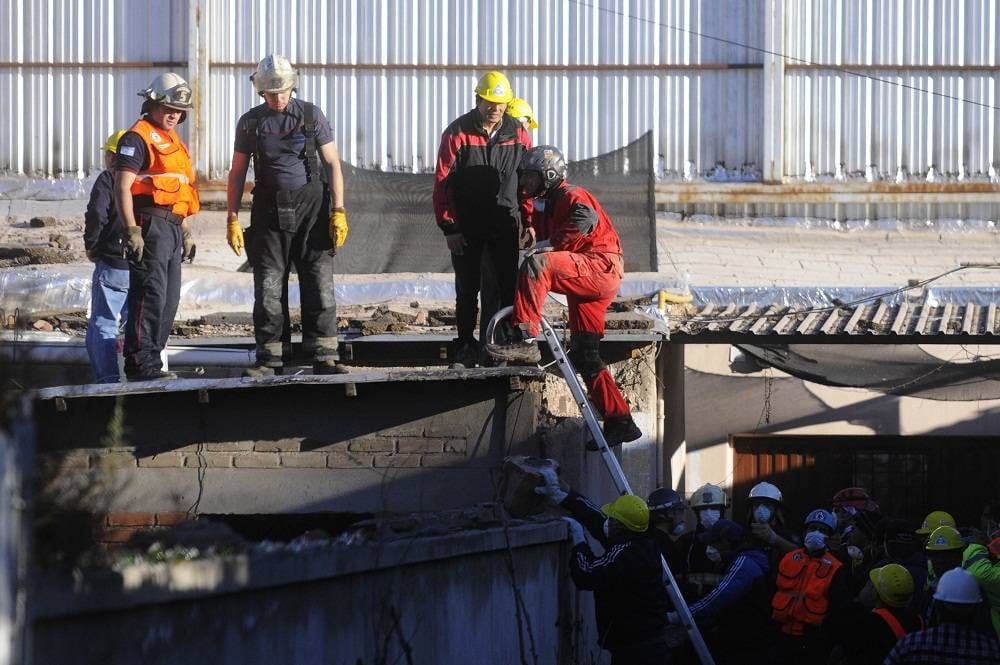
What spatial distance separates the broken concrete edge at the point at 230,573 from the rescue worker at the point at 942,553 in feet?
8.42

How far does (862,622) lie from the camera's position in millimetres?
7195

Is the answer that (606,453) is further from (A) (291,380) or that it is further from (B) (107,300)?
(B) (107,300)

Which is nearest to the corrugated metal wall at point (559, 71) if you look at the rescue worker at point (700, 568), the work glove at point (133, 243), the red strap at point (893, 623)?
the work glove at point (133, 243)

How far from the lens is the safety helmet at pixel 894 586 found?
7129 millimetres

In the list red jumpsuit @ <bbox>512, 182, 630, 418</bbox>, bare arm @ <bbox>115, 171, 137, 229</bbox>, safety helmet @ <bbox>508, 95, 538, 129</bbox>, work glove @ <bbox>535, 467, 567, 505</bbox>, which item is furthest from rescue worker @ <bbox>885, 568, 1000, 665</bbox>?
safety helmet @ <bbox>508, 95, 538, 129</bbox>

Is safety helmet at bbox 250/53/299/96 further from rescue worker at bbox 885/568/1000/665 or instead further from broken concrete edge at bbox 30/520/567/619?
rescue worker at bbox 885/568/1000/665

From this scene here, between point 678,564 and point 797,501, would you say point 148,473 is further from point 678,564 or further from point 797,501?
point 797,501

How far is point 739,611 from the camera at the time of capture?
7848 millimetres

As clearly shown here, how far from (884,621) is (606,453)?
1.81 meters

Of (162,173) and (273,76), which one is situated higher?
(273,76)

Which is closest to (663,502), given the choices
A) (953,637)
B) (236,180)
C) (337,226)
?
(337,226)

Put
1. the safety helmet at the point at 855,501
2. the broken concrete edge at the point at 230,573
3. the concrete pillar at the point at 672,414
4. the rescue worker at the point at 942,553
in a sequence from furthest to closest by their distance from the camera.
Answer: the concrete pillar at the point at 672,414 < the safety helmet at the point at 855,501 < the rescue worker at the point at 942,553 < the broken concrete edge at the point at 230,573

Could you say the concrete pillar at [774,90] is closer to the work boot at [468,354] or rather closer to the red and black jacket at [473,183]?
the red and black jacket at [473,183]

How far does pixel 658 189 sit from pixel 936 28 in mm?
3980
